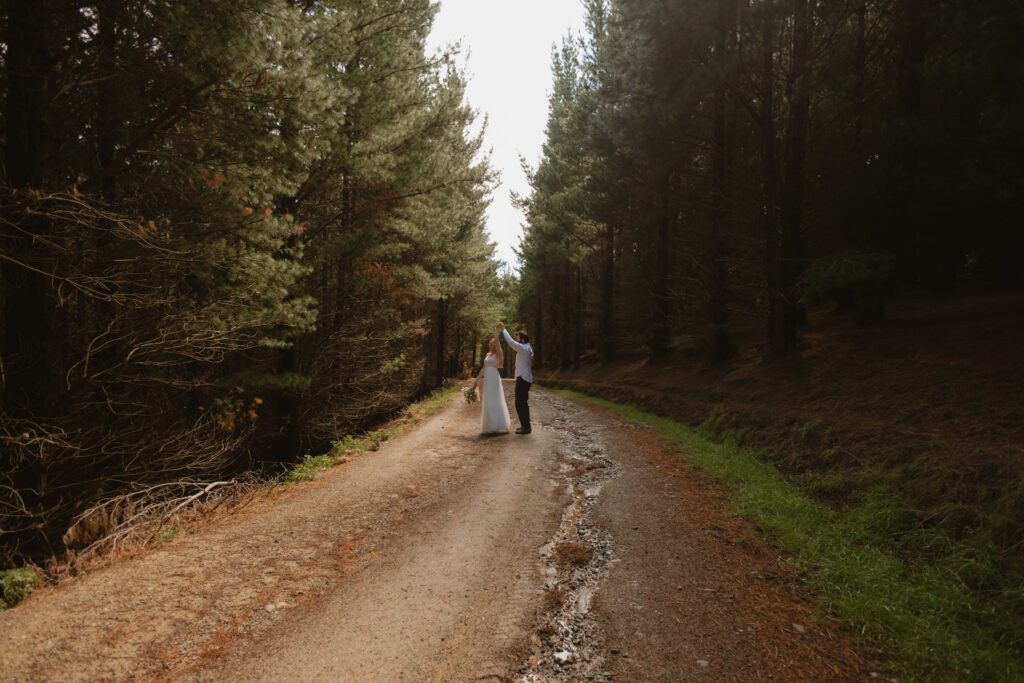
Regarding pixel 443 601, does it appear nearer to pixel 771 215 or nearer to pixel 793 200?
pixel 771 215

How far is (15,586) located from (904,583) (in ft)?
24.7

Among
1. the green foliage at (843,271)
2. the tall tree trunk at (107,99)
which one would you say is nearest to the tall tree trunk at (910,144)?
the green foliage at (843,271)

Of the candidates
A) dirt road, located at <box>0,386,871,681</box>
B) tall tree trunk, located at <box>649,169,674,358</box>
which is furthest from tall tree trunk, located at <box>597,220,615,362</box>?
dirt road, located at <box>0,386,871,681</box>

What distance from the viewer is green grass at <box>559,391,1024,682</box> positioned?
3.21m

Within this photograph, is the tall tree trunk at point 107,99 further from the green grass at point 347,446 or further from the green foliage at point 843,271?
the green foliage at point 843,271

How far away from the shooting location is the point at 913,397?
7996 millimetres

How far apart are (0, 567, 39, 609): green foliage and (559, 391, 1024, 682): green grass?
260 inches

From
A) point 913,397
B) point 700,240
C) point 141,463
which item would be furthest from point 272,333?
point 700,240

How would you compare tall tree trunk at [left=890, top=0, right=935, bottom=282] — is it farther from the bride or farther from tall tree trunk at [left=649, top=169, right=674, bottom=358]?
the bride

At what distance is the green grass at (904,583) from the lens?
127 inches

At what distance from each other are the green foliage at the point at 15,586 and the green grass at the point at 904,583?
260 inches

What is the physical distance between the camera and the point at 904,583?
4121mm

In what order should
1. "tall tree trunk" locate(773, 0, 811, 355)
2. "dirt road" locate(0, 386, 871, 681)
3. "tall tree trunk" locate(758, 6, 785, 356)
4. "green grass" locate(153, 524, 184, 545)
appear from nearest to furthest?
"dirt road" locate(0, 386, 871, 681)
"green grass" locate(153, 524, 184, 545)
"tall tree trunk" locate(773, 0, 811, 355)
"tall tree trunk" locate(758, 6, 785, 356)

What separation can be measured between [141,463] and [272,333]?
310 centimetres
